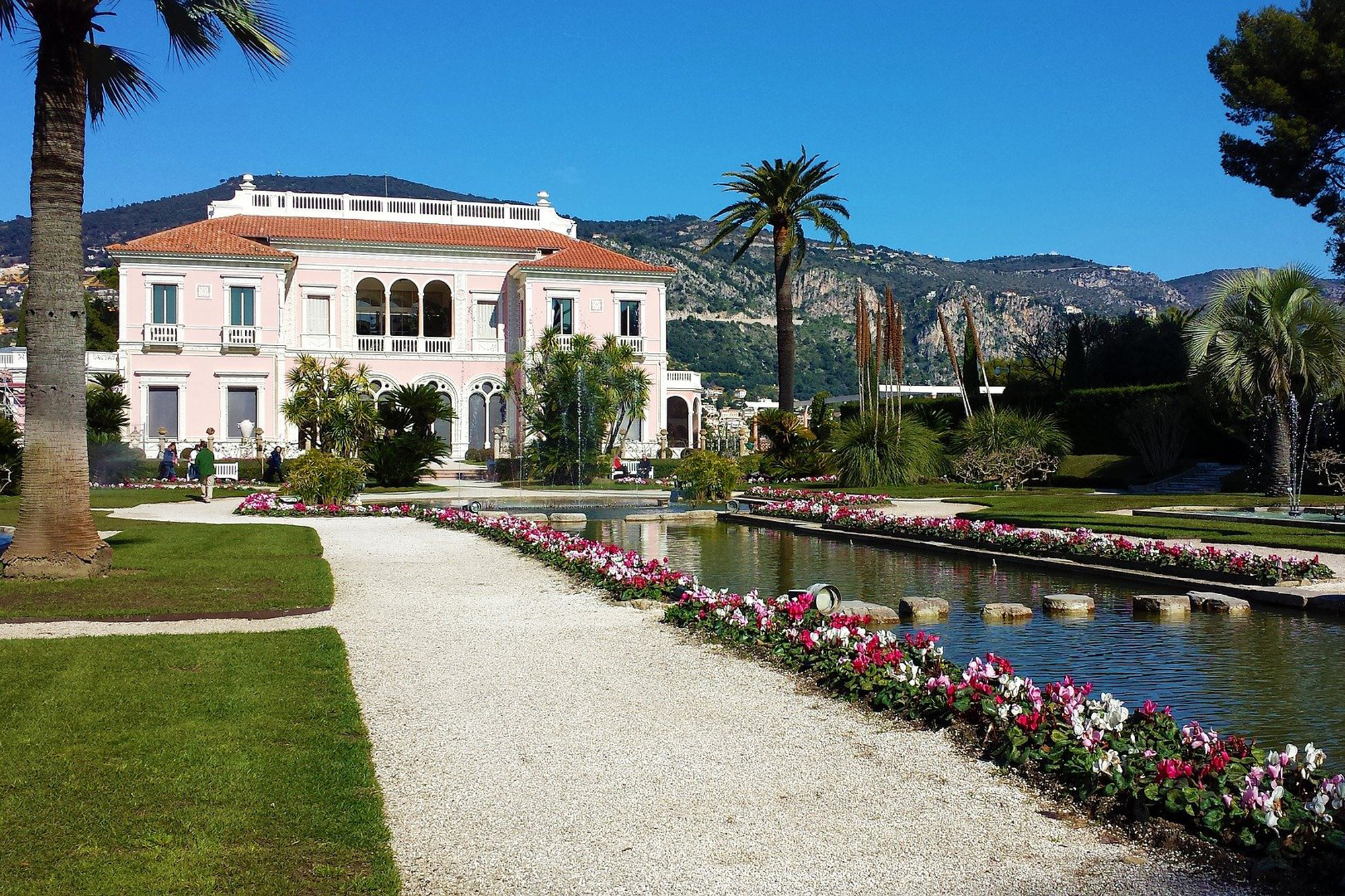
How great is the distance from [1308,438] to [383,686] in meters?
25.2

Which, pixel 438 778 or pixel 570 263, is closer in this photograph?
pixel 438 778

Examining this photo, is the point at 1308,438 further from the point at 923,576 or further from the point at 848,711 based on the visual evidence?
the point at 848,711

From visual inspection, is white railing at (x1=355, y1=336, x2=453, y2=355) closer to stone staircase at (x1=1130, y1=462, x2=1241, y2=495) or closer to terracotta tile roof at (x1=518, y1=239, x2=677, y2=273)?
terracotta tile roof at (x1=518, y1=239, x2=677, y2=273)

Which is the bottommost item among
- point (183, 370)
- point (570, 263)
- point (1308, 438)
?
point (1308, 438)

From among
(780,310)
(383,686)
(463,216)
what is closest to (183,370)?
(463,216)

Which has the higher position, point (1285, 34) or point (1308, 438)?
point (1285, 34)

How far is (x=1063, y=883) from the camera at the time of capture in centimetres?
409

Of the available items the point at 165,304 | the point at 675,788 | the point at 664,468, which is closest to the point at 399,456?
the point at 664,468

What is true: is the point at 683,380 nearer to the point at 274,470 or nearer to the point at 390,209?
the point at 390,209

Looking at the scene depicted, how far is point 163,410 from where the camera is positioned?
4444cm

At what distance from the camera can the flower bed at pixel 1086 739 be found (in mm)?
4352

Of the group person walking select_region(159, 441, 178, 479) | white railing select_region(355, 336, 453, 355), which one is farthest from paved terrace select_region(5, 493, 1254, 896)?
white railing select_region(355, 336, 453, 355)

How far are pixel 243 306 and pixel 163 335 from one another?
312cm

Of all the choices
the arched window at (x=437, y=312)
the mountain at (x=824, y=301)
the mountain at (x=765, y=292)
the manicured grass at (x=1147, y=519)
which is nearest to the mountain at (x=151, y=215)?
the mountain at (x=765, y=292)
